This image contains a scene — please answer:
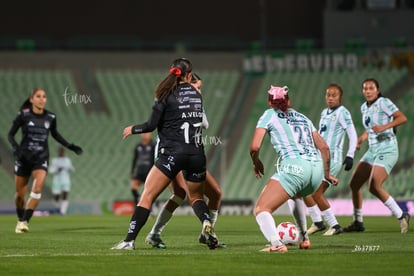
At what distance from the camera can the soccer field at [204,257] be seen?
9.80m

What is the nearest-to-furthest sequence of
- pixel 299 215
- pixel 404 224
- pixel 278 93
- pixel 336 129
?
pixel 278 93 < pixel 299 215 < pixel 404 224 < pixel 336 129

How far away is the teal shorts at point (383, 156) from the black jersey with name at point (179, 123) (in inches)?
215

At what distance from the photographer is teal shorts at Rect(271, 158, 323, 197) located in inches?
460

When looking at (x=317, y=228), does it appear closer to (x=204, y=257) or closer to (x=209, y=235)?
(x=209, y=235)

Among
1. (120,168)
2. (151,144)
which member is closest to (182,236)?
(151,144)

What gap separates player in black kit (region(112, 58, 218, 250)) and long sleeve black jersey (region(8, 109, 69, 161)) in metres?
5.75

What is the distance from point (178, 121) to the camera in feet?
40.8

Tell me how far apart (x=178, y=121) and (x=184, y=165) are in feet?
1.85

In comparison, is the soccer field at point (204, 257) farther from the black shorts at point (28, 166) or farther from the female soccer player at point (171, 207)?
the black shorts at point (28, 166)

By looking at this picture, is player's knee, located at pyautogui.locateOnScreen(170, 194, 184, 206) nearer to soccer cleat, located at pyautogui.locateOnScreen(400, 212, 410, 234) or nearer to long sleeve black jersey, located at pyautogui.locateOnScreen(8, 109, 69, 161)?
soccer cleat, located at pyautogui.locateOnScreen(400, 212, 410, 234)

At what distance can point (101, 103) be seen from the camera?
39.0 meters

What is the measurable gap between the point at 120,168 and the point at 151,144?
9.04 metres

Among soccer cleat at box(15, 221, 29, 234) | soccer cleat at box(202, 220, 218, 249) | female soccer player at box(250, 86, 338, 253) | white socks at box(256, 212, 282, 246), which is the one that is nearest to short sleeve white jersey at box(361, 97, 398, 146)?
female soccer player at box(250, 86, 338, 253)

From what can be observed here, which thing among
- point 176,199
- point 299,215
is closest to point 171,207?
point 176,199
